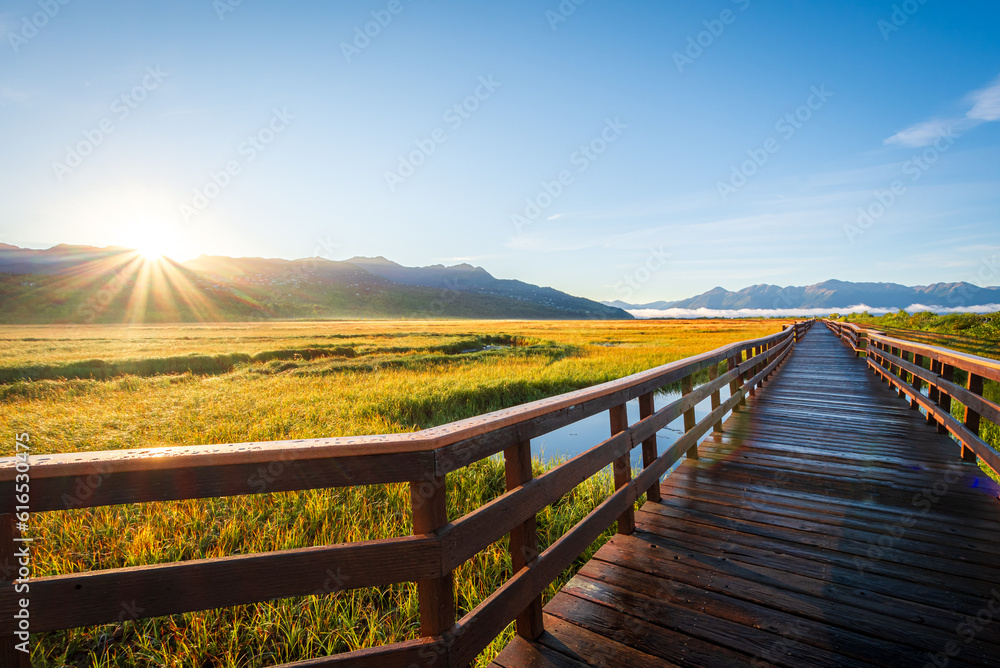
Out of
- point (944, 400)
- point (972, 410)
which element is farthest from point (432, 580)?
point (944, 400)

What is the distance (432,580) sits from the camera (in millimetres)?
1804

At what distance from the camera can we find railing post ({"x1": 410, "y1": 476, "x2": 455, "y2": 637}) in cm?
179

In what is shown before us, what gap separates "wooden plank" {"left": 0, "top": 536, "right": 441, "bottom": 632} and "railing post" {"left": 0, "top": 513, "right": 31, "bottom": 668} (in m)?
0.04

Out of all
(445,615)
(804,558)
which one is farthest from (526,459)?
(804,558)

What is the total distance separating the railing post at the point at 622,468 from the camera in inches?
139

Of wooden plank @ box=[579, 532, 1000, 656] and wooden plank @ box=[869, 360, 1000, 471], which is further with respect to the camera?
wooden plank @ box=[869, 360, 1000, 471]

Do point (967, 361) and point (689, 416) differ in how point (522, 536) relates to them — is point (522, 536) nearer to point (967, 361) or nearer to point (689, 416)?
point (689, 416)

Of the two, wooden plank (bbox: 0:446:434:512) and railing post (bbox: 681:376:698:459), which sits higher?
wooden plank (bbox: 0:446:434:512)

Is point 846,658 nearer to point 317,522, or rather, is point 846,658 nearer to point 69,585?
point 69,585

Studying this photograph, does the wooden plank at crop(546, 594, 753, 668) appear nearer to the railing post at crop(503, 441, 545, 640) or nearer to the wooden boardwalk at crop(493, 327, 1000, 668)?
the wooden boardwalk at crop(493, 327, 1000, 668)

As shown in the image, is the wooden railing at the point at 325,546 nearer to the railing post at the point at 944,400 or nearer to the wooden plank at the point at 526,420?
the wooden plank at the point at 526,420

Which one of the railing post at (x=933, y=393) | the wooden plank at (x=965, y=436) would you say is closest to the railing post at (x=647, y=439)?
the wooden plank at (x=965, y=436)

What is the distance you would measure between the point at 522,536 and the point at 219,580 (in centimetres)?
144
